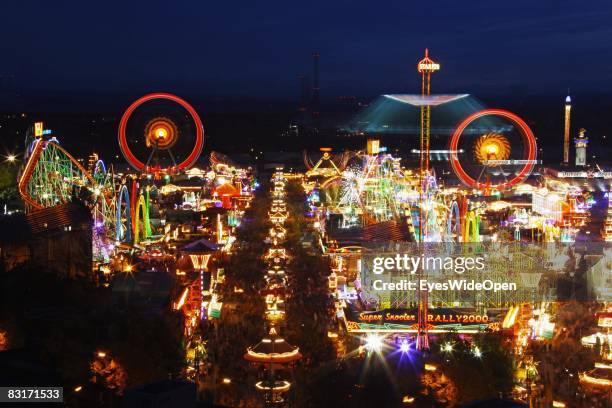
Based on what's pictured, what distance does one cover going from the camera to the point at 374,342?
1391cm

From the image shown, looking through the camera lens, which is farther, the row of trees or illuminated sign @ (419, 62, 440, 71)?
illuminated sign @ (419, 62, 440, 71)

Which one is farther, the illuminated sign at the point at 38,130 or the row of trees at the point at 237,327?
the illuminated sign at the point at 38,130

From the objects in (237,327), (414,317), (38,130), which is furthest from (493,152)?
(237,327)

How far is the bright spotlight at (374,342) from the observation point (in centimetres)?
1344

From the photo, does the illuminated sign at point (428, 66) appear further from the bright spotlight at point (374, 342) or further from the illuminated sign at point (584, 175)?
the illuminated sign at point (584, 175)

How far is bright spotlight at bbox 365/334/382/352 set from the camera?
1344 cm

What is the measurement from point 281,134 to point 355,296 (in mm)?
88162

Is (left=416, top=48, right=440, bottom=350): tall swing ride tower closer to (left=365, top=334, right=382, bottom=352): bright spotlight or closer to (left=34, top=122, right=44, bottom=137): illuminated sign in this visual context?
(left=365, top=334, right=382, bottom=352): bright spotlight

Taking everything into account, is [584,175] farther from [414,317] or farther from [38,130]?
[414,317]

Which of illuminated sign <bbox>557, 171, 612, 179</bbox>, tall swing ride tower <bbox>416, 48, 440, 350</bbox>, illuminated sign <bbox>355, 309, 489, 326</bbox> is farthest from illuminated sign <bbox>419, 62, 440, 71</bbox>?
illuminated sign <bbox>557, 171, 612, 179</bbox>

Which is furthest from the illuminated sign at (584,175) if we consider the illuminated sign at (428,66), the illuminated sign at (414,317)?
the illuminated sign at (428,66)

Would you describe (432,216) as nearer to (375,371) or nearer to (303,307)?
(303,307)

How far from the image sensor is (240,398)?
11906 millimetres

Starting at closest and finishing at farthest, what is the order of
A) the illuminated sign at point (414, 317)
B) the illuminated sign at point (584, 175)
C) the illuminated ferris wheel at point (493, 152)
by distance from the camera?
the illuminated sign at point (414, 317), the illuminated ferris wheel at point (493, 152), the illuminated sign at point (584, 175)
